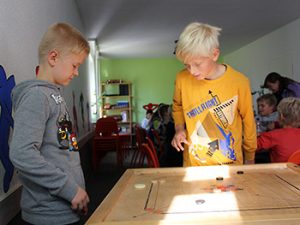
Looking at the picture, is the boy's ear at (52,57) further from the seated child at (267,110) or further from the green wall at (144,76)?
the green wall at (144,76)

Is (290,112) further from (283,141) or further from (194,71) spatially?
(194,71)

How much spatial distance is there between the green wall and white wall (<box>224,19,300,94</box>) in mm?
2162

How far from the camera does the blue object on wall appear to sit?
1.49m

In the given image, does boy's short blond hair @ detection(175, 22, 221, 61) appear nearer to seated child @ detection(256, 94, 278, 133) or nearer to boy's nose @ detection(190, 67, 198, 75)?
boy's nose @ detection(190, 67, 198, 75)

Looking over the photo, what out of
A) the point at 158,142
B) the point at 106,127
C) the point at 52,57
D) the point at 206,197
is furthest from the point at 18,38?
the point at 106,127

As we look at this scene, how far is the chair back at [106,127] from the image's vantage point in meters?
6.32

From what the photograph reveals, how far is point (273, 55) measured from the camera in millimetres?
6781

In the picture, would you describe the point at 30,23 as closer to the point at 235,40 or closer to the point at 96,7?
the point at 96,7

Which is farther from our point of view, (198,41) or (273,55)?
(273,55)

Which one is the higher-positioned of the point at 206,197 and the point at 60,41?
the point at 60,41

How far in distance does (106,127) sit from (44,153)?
5236 millimetres

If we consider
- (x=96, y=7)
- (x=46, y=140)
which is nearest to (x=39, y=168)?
(x=46, y=140)

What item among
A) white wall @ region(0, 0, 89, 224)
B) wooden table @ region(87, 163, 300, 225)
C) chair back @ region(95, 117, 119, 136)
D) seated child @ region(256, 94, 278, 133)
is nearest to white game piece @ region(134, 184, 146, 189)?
wooden table @ region(87, 163, 300, 225)

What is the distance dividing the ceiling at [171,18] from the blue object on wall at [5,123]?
3.28m
